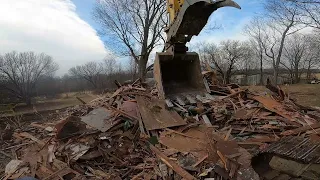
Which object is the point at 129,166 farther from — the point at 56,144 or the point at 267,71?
the point at 267,71

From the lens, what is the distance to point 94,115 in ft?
20.8

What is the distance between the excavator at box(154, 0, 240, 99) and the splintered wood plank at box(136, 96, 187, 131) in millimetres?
388

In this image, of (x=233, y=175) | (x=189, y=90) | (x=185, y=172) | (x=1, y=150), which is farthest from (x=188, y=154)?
(x=1, y=150)

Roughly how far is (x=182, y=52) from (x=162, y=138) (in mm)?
2502

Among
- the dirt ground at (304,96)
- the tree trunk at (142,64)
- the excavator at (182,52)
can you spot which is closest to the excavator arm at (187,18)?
the excavator at (182,52)

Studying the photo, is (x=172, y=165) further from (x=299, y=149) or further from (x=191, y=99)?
(x=191, y=99)

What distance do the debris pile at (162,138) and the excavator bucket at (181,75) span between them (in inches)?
14.3

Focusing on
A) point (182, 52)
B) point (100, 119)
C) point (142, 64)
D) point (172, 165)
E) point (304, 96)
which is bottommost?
point (304, 96)

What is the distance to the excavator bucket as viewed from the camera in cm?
674

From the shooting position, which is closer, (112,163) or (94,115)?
(112,163)

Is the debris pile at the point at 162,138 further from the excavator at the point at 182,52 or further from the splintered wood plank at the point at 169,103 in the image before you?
the excavator at the point at 182,52

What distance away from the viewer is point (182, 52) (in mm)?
6633

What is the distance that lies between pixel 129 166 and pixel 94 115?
205cm

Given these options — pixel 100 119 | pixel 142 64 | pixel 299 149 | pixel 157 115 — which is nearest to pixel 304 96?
pixel 142 64
